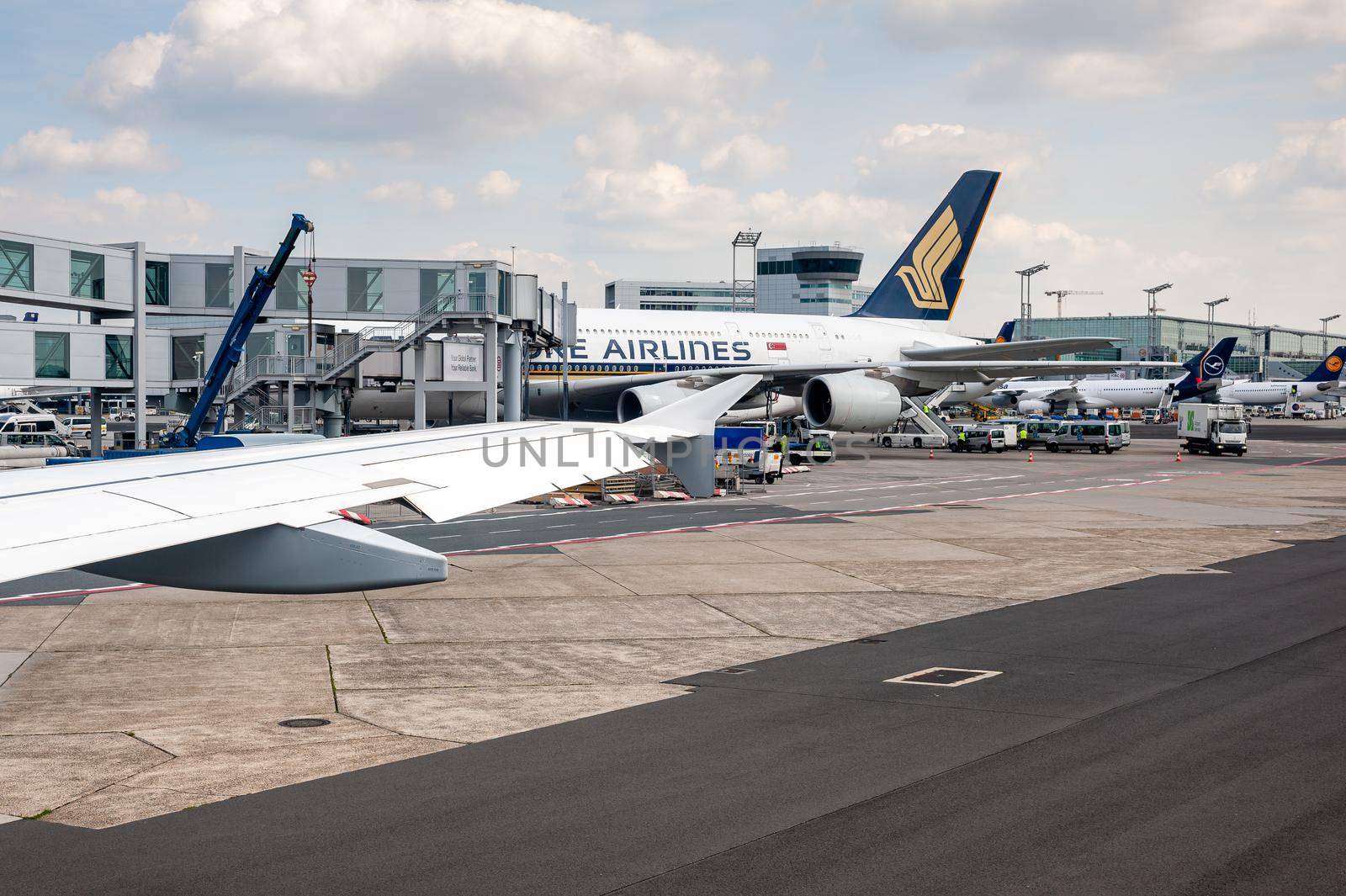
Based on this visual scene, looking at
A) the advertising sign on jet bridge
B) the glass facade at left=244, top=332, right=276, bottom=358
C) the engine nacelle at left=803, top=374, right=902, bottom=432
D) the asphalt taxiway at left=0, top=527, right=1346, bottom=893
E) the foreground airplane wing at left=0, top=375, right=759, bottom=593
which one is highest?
the glass facade at left=244, top=332, right=276, bottom=358

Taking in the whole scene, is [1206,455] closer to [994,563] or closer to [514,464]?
[994,563]

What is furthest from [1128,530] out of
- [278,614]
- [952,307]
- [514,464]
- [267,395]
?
[952,307]

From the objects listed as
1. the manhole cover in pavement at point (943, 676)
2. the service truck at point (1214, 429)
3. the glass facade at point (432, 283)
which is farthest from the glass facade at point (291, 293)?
the service truck at point (1214, 429)

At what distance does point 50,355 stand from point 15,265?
3.36 m

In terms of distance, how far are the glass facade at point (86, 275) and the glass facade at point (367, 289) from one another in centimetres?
881

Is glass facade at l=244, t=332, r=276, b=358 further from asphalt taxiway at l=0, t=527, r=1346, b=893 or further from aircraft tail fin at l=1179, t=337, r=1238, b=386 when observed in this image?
aircraft tail fin at l=1179, t=337, r=1238, b=386

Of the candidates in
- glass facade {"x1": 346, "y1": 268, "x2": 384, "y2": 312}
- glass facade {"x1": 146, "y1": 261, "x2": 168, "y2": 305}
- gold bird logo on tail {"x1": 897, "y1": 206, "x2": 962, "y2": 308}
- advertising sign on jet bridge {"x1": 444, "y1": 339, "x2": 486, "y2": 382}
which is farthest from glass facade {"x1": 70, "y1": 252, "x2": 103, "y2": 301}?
gold bird logo on tail {"x1": 897, "y1": 206, "x2": 962, "y2": 308}

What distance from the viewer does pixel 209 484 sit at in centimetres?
746

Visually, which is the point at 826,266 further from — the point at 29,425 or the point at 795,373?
the point at 795,373

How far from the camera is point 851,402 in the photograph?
42.9 metres

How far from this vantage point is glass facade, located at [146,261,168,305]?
41781mm

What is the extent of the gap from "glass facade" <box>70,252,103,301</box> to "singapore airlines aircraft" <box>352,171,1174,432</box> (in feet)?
29.6

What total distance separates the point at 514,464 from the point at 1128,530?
21424mm

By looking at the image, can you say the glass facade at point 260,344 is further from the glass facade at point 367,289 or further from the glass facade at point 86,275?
the glass facade at point 86,275
